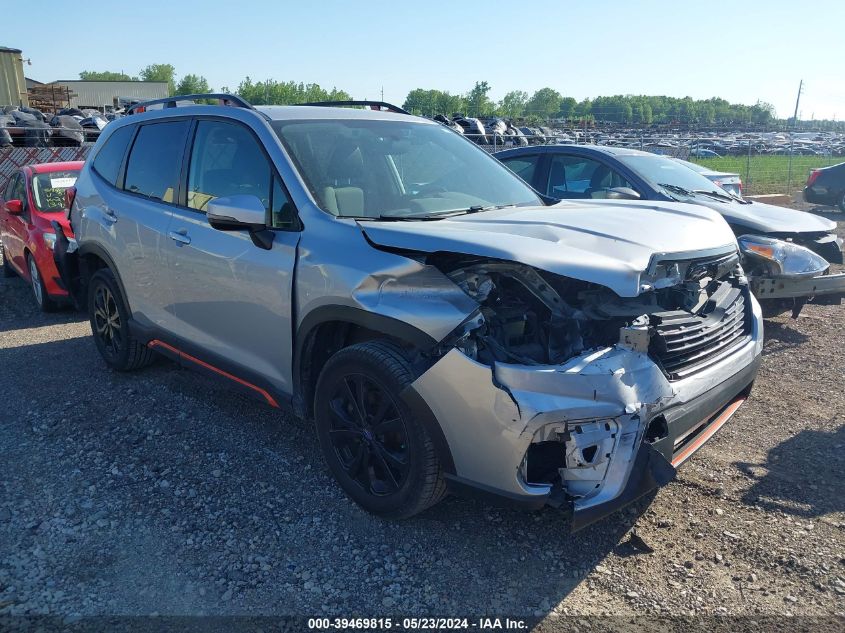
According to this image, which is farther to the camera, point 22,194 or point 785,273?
point 22,194

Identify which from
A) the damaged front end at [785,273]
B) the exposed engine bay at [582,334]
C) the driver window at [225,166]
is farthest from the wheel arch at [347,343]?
the damaged front end at [785,273]

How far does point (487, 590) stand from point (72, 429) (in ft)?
9.93

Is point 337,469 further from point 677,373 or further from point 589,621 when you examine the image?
point 677,373

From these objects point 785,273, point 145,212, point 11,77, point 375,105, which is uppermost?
point 11,77

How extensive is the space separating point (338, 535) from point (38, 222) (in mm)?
5906

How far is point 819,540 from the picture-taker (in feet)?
10.4

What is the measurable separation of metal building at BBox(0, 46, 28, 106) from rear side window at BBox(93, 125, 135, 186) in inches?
1635

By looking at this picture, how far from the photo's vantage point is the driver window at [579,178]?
715cm

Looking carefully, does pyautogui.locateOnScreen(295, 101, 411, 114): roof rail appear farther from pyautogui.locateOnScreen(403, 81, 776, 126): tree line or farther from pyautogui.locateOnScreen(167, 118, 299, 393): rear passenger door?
pyautogui.locateOnScreen(403, 81, 776, 126): tree line

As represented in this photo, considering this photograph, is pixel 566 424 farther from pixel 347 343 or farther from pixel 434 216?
pixel 434 216

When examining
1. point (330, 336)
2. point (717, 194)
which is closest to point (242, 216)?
point (330, 336)

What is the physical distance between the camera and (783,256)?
6078 millimetres

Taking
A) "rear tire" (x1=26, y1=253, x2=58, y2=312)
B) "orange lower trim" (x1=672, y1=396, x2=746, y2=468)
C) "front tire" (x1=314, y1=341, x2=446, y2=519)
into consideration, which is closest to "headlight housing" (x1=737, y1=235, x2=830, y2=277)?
"orange lower trim" (x1=672, y1=396, x2=746, y2=468)

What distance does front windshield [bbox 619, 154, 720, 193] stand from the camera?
7133 mm
